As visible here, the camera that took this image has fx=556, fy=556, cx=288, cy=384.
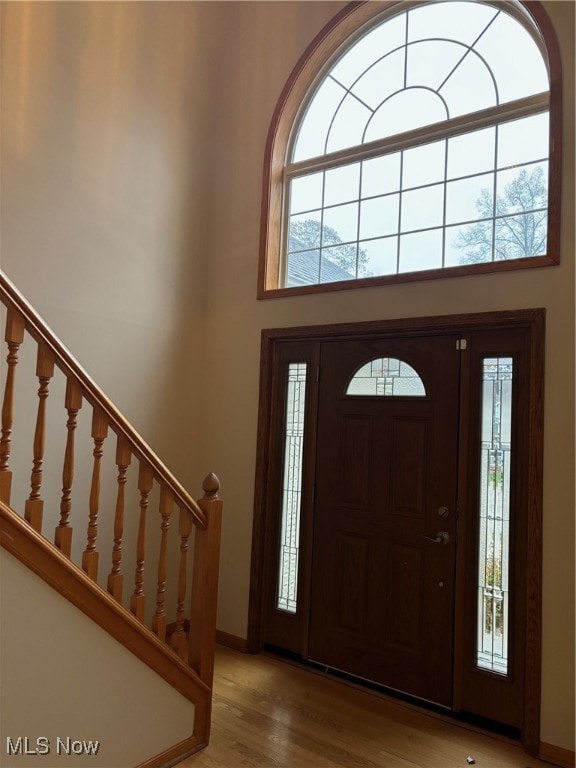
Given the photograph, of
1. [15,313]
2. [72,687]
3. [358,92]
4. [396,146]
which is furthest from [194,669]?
[358,92]

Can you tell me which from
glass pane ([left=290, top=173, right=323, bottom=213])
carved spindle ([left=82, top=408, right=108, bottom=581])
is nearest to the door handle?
carved spindle ([left=82, top=408, right=108, bottom=581])

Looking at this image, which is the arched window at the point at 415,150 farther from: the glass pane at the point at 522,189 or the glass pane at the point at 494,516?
the glass pane at the point at 494,516

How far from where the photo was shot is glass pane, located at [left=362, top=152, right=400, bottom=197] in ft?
11.3

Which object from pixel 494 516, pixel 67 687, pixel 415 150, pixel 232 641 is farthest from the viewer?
pixel 232 641

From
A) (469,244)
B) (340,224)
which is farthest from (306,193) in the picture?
(469,244)

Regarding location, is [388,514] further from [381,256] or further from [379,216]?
[379,216]

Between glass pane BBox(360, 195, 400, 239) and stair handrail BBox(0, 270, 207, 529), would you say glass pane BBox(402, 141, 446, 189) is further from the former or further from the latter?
stair handrail BBox(0, 270, 207, 529)

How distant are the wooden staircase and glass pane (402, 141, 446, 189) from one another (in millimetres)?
2138

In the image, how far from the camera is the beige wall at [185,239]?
2732 mm

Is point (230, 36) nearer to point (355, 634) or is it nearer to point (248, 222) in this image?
point (248, 222)

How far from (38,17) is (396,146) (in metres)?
2.17

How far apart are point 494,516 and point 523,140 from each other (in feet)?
6.61

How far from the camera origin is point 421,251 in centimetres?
328

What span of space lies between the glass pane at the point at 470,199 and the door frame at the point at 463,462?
23.8 inches
